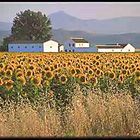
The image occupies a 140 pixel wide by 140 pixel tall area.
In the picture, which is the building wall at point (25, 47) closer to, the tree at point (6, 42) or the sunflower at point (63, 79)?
the tree at point (6, 42)

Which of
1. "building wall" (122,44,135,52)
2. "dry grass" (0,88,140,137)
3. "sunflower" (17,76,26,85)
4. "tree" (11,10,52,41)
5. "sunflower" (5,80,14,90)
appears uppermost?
"tree" (11,10,52,41)

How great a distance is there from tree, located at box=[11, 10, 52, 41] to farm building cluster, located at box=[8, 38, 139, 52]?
0.34 feet

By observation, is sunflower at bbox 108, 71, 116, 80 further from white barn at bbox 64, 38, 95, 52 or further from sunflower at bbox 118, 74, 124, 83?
white barn at bbox 64, 38, 95, 52

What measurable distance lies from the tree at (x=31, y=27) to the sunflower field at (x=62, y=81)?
1.31 ft

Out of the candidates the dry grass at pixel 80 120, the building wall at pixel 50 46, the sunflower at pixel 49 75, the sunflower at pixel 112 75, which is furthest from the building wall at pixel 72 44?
the dry grass at pixel 80 120

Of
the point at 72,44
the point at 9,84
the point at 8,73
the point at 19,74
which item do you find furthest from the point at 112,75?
the point at 9,84

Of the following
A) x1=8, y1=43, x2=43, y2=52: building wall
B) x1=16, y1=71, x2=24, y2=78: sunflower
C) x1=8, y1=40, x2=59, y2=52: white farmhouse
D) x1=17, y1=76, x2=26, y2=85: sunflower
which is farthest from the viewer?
x1=8, y1=43, x2=43, y2=52: building wall

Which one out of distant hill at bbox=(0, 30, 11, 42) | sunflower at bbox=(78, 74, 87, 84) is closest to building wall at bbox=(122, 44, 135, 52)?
sunflower at bbox=(78, 74, 87, 84)

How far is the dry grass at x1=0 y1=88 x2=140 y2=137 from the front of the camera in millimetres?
4465

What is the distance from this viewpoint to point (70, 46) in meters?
6.04

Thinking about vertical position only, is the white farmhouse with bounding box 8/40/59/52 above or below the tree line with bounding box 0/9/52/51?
below

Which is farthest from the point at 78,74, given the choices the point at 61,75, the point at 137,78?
the point at 137,78

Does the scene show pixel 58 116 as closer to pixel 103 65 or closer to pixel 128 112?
pixel 128 112

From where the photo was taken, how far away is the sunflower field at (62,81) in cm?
510
